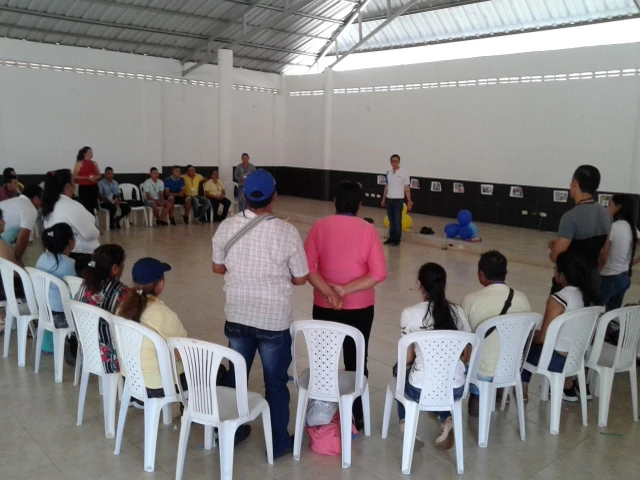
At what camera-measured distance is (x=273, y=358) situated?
2.57 metres

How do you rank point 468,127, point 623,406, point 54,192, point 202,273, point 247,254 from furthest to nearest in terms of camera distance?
point 468,127 → point 202,273 → point 54,192 → point 623,406 → point 247,254

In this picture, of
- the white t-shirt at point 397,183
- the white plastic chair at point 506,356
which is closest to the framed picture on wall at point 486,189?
the white t-shirt at point 397,183

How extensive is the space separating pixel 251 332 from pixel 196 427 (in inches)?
34.1

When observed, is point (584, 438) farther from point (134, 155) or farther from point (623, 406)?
point (134, 155)

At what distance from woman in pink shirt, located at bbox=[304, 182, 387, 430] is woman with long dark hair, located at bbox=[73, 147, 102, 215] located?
6734 millimetres

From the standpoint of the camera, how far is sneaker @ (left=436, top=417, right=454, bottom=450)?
110 inches

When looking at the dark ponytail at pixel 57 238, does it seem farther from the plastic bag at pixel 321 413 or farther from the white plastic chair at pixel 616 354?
the white plastic chair at pixel 616 354

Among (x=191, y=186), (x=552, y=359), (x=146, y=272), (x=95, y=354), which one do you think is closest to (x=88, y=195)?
(x=191, y=186)

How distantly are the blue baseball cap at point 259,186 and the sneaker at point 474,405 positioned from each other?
1.79 m

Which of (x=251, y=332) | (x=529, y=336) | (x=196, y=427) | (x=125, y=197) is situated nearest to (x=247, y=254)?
(x=251, y=332)

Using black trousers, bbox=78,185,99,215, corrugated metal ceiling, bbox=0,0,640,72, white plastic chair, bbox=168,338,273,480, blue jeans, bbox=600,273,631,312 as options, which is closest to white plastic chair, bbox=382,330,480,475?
white plastic chair, bbox=168,338,273,480

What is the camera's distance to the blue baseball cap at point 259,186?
8.02 ft

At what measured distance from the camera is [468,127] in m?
11.4

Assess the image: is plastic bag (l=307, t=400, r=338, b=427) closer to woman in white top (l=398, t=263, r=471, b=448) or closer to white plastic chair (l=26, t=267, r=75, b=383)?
woman in white top (l=398, t=263, r=471, b=448)
